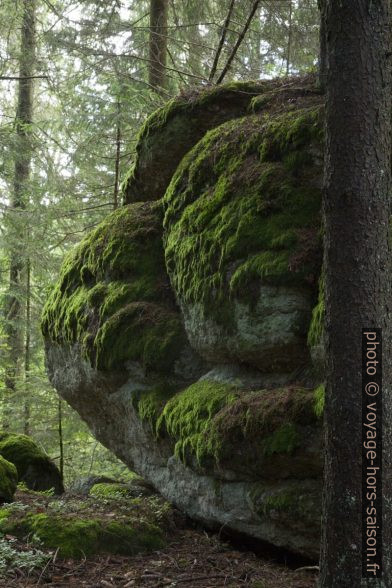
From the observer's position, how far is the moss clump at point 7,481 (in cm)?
656

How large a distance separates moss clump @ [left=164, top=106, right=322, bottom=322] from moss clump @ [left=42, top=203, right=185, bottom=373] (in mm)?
517

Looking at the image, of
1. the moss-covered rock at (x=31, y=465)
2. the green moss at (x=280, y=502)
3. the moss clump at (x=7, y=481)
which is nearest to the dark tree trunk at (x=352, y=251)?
the green moss at (x=280, y=502)

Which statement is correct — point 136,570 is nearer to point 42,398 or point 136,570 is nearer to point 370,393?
point 370,393

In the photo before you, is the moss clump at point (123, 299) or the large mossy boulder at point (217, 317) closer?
the large mossy boulder at point (217, 317)

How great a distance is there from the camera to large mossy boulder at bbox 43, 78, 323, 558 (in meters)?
5.03

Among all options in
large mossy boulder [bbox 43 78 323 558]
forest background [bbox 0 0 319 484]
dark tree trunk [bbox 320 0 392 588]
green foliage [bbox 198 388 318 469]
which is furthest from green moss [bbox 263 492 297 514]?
forest background [bbox 0 0 319 484]

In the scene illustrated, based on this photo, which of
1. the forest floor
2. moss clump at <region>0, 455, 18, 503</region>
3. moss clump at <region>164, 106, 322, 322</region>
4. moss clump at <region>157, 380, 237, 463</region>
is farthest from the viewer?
moss clump at <region>0, 455, 18, 503</region>

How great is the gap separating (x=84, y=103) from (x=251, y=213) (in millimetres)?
6693

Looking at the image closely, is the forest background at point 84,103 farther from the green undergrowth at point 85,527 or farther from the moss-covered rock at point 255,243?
the green undergrowth at point 85,527

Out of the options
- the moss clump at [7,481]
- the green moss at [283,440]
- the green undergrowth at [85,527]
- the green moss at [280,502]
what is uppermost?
the green moss at [283,440]

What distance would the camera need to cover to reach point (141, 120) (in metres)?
10.9

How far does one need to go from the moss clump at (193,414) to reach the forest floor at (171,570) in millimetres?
879

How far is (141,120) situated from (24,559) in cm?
833

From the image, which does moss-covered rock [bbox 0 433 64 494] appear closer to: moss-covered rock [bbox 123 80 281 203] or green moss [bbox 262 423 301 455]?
moss-covered rock [bbox 123 80 281 203]
